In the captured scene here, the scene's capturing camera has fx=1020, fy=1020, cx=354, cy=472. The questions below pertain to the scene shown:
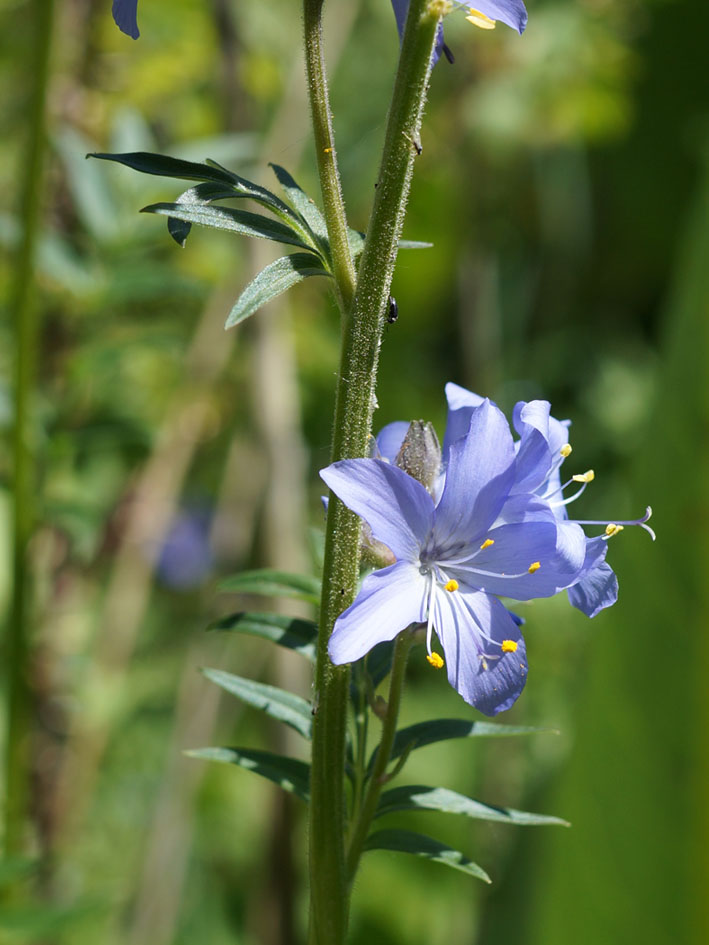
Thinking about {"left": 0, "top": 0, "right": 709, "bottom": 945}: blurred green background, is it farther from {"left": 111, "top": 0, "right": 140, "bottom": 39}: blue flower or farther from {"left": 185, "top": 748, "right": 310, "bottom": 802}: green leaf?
{"left": 111, "top": 0, "right": 140, "bottom": 39}: blue flower

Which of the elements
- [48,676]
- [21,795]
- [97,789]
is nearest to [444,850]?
[21,795]

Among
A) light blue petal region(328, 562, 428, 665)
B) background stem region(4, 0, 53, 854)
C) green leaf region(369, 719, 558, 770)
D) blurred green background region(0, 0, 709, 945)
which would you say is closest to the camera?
light blue petal region(328, 562, 428, 665)

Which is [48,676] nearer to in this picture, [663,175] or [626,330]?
[626,330]

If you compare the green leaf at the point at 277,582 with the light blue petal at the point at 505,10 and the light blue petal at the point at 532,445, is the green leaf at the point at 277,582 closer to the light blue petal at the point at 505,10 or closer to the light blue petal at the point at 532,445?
Answer: the light blue petal at the point at 532,445

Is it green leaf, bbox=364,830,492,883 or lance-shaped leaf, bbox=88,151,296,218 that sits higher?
lance-shaped leaf, bbox=88,151,296,218

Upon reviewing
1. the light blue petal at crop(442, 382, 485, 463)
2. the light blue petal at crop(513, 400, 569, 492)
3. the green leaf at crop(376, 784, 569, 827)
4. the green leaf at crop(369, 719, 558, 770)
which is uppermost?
the light blue petal at crop(442, 382, 485, 463)

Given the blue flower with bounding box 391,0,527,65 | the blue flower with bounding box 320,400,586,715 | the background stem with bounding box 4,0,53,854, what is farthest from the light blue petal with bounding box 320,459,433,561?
the background stem with bounding box 4,0,53,854

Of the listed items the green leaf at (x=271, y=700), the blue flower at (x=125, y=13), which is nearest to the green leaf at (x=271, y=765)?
the green leaf at (x=271, y=700)

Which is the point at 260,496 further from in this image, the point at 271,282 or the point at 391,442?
the point at 271,282
